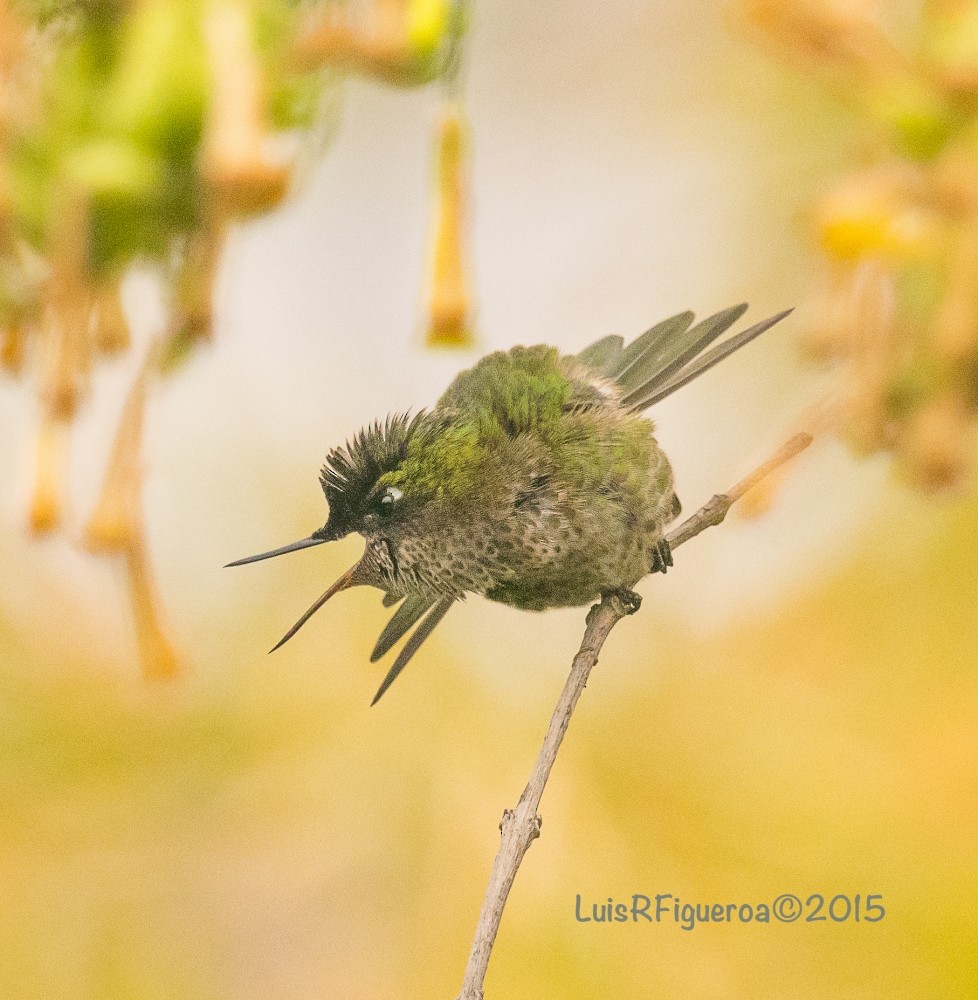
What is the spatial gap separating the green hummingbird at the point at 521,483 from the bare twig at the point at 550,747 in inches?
2.1

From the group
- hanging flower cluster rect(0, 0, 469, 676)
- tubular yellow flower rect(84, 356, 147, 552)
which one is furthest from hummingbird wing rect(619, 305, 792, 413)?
tubular yellow flower rect(84, 356, 147, 552)

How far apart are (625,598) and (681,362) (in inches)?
6.8

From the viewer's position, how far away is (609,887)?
111 cm

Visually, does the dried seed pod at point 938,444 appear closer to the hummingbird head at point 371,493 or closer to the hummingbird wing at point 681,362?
the hummingbird wing at point 681,362

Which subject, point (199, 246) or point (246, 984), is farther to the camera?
point (246, 984)

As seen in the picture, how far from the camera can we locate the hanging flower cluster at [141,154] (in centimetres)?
53

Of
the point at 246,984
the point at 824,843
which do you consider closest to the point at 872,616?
the point at 824,843

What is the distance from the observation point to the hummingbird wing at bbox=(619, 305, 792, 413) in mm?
729

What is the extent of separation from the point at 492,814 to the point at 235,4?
37.8 inches

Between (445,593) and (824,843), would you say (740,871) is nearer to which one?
(824,843)
